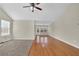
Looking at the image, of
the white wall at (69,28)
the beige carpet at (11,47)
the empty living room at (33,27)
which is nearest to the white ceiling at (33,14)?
the empty living room at (33,27)

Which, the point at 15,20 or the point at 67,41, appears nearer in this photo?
the point at 15,20

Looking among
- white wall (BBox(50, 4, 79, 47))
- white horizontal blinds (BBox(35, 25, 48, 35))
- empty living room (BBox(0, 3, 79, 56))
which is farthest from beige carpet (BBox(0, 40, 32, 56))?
white wall (BBox(50, 4, 79, 47))

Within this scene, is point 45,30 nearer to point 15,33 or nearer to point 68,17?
point 15,33

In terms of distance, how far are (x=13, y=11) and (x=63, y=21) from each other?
92.2 inches

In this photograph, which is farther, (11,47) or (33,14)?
(11,47)

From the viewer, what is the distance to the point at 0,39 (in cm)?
315

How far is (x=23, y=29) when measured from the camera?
329 centimetres

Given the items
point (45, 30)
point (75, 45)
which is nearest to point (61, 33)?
point (75, 45)

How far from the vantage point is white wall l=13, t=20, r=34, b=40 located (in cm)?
289

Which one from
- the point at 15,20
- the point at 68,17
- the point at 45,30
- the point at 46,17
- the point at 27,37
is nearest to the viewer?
the point at 15,20

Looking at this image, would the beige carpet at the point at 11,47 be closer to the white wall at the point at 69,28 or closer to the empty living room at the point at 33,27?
the empty living room at the point at 33,27

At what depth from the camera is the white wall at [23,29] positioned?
2.89 metres

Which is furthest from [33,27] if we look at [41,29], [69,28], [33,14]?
[69,28]

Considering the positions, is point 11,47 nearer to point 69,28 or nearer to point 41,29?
point 41,29
